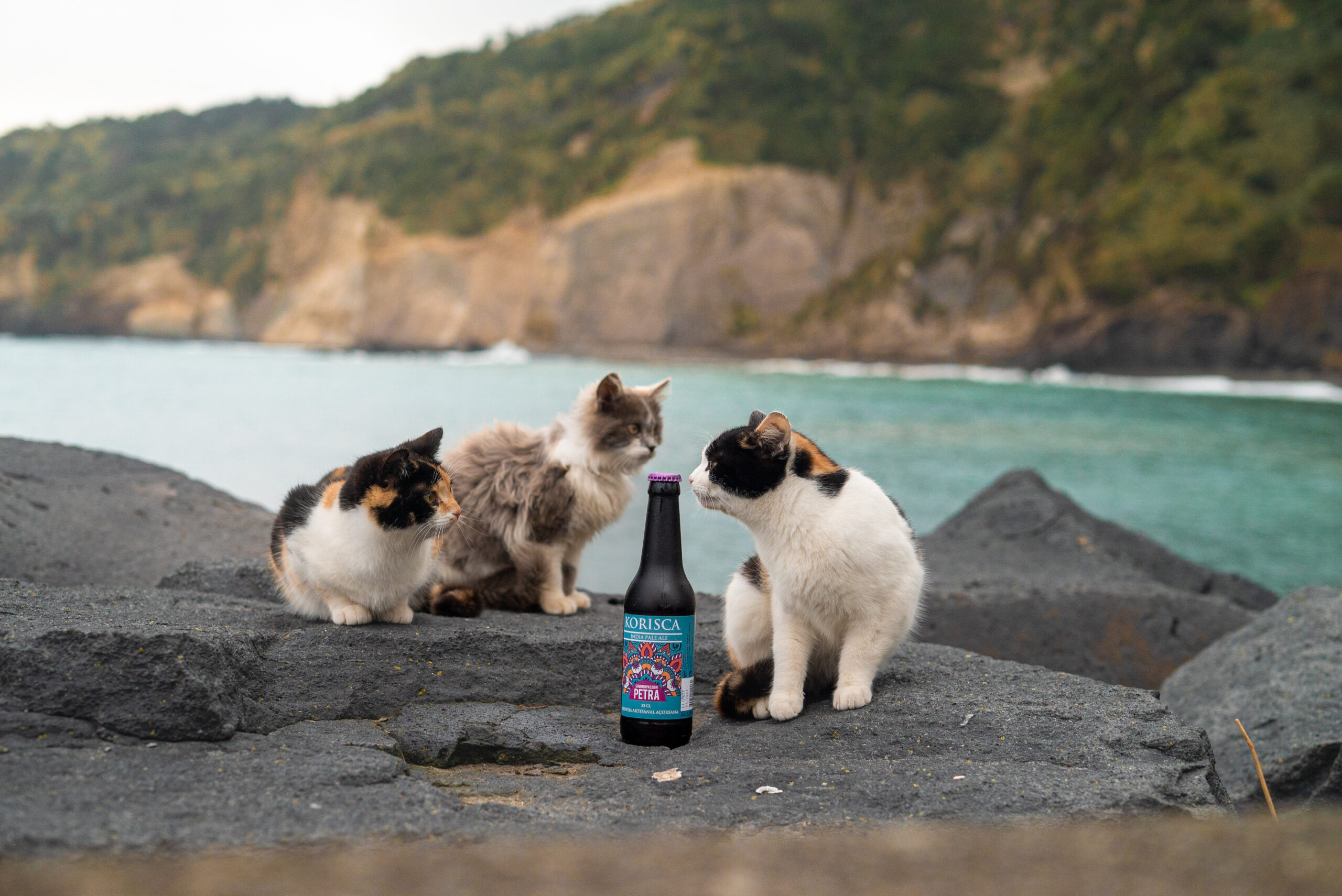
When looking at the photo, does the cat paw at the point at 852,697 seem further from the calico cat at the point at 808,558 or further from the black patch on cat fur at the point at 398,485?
the black patch on cat fur at the point at 398,485

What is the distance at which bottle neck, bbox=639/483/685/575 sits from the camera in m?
3.23

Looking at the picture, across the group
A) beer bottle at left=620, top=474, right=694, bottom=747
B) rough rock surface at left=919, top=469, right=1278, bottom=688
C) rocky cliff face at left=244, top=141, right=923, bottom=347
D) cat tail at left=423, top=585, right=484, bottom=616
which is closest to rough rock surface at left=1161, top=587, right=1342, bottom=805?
rough rock surface at left=919, top=469, right=1278, bottom=688

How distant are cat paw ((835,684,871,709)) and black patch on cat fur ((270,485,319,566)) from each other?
2190 mm

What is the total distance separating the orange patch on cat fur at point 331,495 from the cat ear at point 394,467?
0.89 feet

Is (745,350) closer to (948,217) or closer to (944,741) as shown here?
(948,217)

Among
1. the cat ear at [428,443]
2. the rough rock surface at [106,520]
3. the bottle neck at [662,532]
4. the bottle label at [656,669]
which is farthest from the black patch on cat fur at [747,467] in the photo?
the rough rock surface at [106,520]

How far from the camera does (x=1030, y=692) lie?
11.4 ft

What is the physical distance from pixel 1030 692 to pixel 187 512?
19.4ft

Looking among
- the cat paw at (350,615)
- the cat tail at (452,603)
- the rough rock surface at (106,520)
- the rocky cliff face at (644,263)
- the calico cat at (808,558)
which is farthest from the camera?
the rocky cliff face at (644,263)

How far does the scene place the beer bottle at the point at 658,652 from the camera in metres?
3.09

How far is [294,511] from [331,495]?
288mm

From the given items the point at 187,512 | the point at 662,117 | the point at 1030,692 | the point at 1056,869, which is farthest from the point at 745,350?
the point at 1056,869

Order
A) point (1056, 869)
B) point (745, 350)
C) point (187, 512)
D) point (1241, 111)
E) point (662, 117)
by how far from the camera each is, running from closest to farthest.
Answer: point (1056, 869)
point (187, 512)
point (1241, 111)
point (745, 350)
point (662, 117)

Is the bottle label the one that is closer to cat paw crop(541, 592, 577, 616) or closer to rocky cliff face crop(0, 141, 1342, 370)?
cat paw crop(541, 592, 577, 616)
